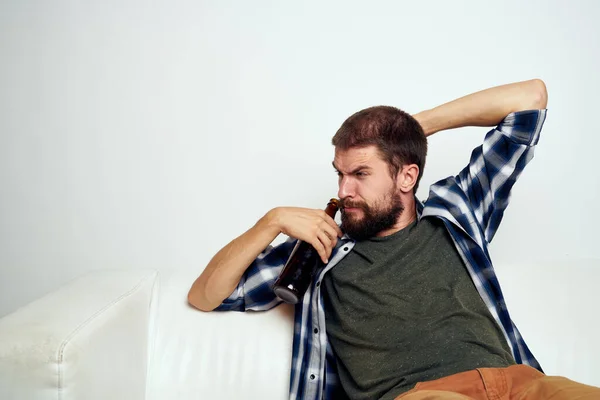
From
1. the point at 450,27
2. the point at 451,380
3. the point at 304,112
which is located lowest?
the point at 451,380

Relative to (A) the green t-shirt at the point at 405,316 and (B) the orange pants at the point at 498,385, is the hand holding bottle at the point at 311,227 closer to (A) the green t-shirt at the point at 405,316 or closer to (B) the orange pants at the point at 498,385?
(A) the green t-shirt at the point at 405,316

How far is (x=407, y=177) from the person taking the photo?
1704 millimetres

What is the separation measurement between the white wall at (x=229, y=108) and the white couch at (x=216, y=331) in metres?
0.61

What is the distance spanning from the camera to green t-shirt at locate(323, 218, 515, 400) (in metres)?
1.40

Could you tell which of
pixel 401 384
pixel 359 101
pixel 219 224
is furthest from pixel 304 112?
pixel 401 384

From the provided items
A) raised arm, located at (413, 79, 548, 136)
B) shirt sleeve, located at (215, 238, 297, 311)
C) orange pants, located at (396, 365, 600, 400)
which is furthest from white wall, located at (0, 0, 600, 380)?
orange pants, located at (396, 365, 600, 400)

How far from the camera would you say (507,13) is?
2389 millimetres

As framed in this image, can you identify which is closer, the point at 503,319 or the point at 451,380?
the point at 451,380

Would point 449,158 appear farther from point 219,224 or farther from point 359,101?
point 219,224

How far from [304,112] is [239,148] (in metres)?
0.29

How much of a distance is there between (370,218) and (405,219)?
14cm

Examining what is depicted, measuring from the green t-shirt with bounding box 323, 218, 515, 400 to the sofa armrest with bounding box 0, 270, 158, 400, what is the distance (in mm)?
490

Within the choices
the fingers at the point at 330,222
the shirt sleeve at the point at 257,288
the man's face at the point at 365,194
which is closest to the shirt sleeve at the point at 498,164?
the man's face at the point at 365,194

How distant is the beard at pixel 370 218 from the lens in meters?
1.63
